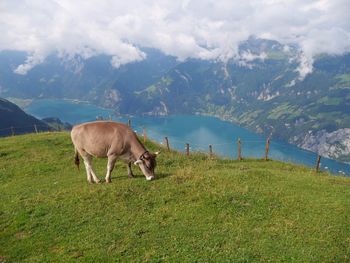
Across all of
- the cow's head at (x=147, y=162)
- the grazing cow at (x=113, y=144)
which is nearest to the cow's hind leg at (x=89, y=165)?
the grazing cow at (x=113, y=144)

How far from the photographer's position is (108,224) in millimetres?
16812

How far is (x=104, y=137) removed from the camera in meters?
21.4

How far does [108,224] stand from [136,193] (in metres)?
3.28

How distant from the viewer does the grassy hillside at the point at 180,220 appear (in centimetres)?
1446

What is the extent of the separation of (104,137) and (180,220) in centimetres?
728

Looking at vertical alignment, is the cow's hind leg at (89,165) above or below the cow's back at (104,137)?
below

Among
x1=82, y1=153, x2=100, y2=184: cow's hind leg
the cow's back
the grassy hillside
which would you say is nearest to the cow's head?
the grassy hillside

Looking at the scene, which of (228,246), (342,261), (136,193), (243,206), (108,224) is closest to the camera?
(342,261)

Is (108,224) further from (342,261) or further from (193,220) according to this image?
(342,261)

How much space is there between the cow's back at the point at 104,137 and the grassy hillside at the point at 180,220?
2.09m

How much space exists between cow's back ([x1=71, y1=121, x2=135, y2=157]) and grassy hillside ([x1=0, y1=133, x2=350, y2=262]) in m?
2.09

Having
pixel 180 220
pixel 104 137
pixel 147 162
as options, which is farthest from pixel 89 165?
pixel 180 220

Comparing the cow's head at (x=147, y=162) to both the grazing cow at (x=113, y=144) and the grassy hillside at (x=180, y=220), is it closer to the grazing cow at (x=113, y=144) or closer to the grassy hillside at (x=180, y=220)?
the grazing cow at (x=113, y=144)

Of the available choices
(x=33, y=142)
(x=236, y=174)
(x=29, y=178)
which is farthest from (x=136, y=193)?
(x=33, y=142)
